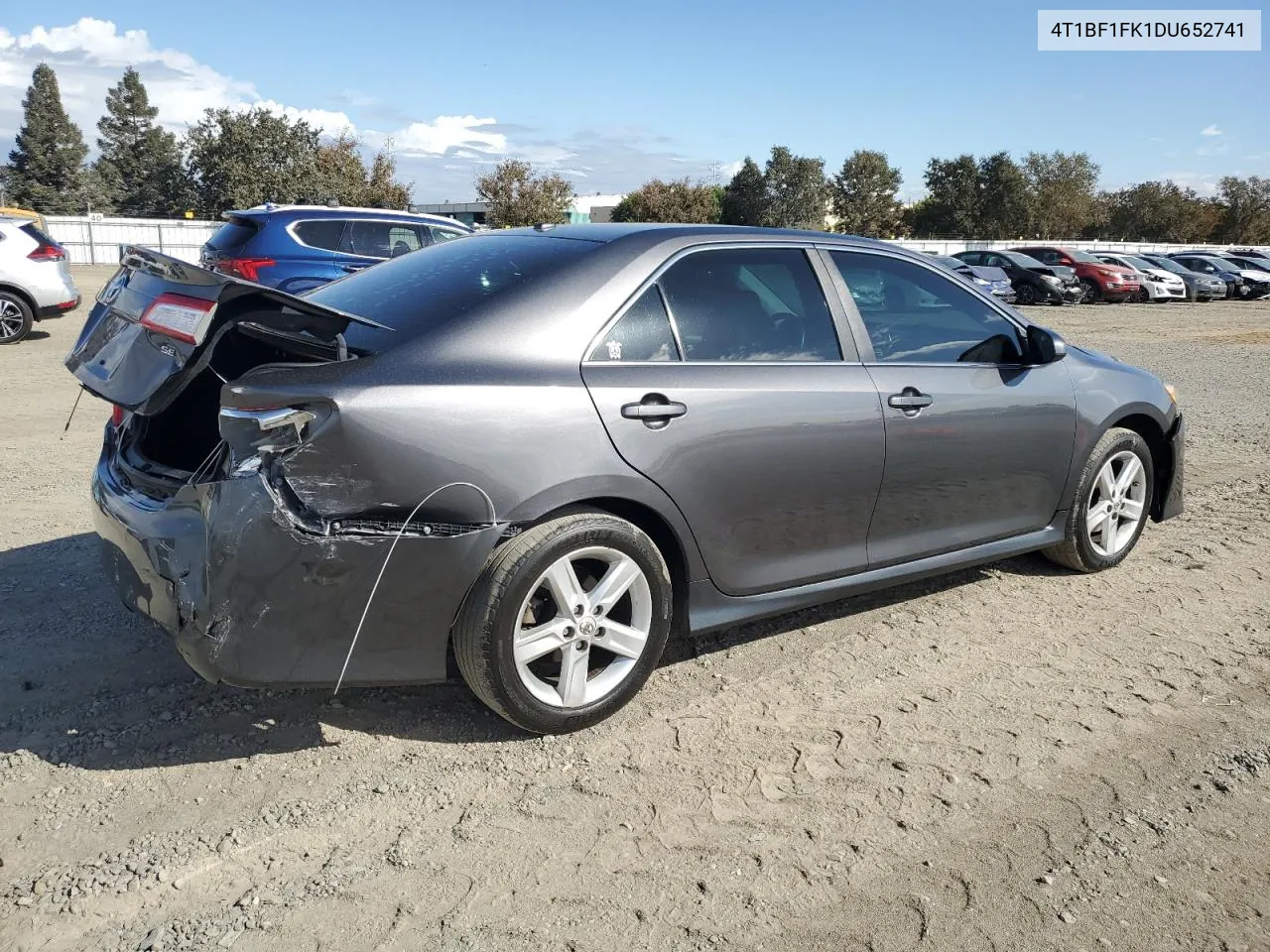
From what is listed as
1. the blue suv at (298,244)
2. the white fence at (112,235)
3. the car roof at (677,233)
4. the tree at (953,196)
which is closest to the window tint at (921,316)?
the car roof at (677,233)

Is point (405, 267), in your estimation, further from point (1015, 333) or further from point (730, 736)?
point (1015, 333)

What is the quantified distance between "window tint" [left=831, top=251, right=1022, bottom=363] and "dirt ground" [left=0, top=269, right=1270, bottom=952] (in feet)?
3.76

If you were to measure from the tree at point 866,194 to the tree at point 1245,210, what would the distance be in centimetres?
2613

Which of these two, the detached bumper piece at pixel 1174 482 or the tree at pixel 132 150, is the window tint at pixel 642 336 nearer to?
the detached bumper piece at pixel 1174 482

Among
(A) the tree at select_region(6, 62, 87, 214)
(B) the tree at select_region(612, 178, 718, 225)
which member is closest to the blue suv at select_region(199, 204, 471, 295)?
(B) the tree at select_region(612, 178, 718, 225)

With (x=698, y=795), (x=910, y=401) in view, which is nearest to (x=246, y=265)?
(x=910, y=401)

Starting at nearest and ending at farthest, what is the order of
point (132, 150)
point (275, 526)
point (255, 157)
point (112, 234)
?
point (275, 526)
point (112, 234)
point (255, 157)
point (132, 150)

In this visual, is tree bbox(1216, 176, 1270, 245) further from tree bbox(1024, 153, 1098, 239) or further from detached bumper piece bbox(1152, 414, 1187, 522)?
detached bumper piece bbox(1152, 414, 1187, 522)

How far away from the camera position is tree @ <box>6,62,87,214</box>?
68.9m

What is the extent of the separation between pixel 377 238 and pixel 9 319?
17.5 feet

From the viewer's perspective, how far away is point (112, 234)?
109 feet

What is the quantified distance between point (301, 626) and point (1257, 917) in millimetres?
2601

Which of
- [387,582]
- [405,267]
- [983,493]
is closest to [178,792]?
[387,582]

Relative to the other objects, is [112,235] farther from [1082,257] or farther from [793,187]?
[793,187]
